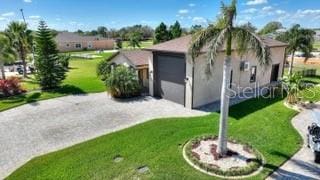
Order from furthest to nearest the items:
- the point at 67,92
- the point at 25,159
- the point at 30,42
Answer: the point at 30,42, the point at 67,92, the point at 25,159

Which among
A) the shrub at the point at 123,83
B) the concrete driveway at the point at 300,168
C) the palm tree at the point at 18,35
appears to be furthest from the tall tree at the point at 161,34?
the concrete driveway at the point at 300,168

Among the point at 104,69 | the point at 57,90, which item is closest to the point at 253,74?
the point at 104,69

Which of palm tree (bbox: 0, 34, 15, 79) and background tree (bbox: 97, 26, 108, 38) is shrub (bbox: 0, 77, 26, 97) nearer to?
palm tree (bbox: 0, 34, 15, 79)

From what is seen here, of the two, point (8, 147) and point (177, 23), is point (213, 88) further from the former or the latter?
point (177, 23)

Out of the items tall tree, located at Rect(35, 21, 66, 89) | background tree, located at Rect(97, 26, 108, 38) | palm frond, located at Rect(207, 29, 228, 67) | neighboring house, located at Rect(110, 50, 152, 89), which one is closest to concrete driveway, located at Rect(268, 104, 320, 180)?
palm frond, located at Rect(207, 29, 228, 67)

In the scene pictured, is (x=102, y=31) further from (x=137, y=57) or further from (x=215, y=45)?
(x=215, y=45)

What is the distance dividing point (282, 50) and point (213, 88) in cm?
933

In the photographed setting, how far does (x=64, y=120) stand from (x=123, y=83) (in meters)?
4.92

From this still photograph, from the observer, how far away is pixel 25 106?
15.9 m

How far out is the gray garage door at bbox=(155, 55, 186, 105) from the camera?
1490 centimetres

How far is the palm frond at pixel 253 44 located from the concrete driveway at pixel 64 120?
22.4 ft

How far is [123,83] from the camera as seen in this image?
54.6ft

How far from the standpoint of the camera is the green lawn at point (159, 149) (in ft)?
26.8

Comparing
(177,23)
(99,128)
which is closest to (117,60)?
(99,128)
